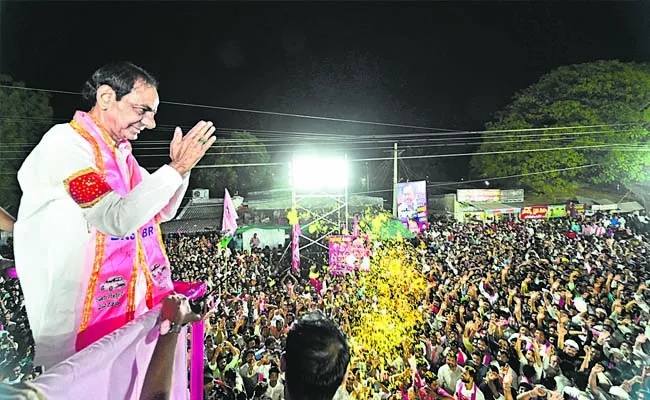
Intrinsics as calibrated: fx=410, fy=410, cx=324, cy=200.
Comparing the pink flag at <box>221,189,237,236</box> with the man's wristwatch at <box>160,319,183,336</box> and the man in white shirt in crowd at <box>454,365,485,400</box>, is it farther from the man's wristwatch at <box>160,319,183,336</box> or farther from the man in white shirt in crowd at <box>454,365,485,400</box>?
the man's wristwatch at <box>160,319,183,336</box>

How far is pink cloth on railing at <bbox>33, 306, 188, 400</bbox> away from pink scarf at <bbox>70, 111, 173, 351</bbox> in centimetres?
20

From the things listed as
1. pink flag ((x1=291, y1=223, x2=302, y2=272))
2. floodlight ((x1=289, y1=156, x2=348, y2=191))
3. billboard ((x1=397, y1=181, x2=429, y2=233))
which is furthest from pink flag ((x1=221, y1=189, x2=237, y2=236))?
billboard ((x1=397, y1=181, x2=429, y2=233))

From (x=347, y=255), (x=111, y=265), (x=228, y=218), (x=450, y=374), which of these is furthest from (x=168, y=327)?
(x=228, y=218)

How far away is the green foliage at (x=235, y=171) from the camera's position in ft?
42.0

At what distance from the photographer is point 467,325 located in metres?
3.87

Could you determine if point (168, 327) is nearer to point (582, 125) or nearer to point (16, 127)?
point (16, 127)

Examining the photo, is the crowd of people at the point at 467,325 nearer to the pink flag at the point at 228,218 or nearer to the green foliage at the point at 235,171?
the pink flag at the point at 228,218

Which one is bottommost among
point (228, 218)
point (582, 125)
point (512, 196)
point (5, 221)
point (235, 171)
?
point (228, 218)

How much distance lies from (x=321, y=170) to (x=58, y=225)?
26.1 ft

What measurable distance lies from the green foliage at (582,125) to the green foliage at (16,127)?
11687 mm

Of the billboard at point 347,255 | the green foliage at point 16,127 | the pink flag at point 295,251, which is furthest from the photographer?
the pink flag at point 295,251

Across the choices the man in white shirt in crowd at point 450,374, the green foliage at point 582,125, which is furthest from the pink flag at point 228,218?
the green foliage at point 582,125

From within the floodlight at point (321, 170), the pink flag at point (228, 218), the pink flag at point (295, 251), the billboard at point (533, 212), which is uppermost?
the floodlight at point (321, 170)

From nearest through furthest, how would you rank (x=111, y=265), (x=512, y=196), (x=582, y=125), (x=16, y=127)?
(x=111, y=265)
(x=16, y=127)
(x=582, y=125)
(x=512, y=196)
